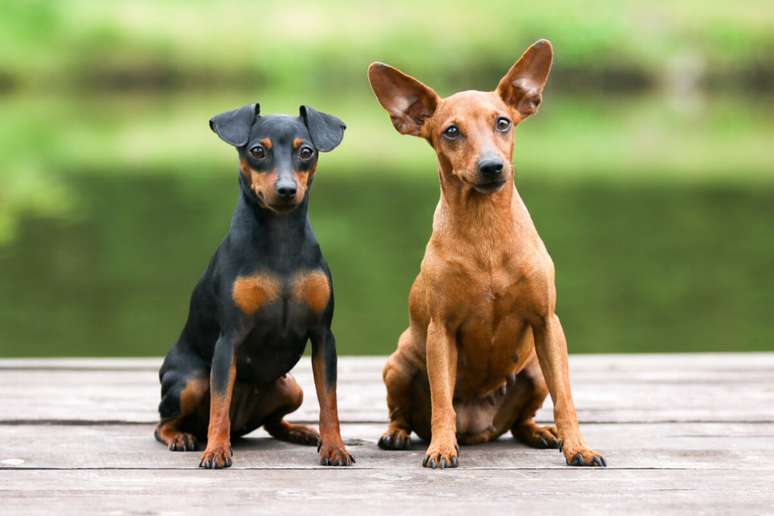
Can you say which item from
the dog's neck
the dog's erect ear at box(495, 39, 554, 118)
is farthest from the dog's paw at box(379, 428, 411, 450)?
the dog's erect ear at box(495, 39, 554, 118)

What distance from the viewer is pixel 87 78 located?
3809cm

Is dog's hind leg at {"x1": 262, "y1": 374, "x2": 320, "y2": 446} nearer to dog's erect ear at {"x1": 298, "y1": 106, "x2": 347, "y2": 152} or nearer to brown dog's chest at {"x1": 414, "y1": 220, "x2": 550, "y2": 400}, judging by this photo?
brown dog's chest at {"x1": 414, "y1": 220, "x2": 550, "y2": 400}

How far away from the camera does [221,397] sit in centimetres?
412

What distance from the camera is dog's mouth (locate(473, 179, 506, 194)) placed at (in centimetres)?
398

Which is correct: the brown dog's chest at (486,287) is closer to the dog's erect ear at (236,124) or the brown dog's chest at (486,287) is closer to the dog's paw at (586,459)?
the dog's paw at (586,459)

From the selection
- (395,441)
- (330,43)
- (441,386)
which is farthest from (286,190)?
(330,43)

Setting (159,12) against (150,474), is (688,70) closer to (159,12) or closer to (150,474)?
(159,12)

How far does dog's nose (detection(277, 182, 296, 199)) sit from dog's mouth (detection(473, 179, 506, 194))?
570 millimetres

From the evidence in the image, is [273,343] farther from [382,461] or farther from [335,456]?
[382,461]

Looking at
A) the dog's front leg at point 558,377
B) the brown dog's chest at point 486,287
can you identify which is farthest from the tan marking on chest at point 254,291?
the dog's front leg at point 558,377

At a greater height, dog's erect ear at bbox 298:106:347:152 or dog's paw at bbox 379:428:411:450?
dog's erect ear at bbox 298:106:347:152

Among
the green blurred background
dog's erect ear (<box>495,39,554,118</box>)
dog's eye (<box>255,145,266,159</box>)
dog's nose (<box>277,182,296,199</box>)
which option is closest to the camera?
dog's nose (<box>277,182,296,199</box>)

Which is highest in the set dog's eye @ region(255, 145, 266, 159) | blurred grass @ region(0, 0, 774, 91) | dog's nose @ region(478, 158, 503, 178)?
blurred grass @ region(0, 0, 774, 91)

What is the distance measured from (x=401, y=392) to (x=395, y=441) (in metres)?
0.17
